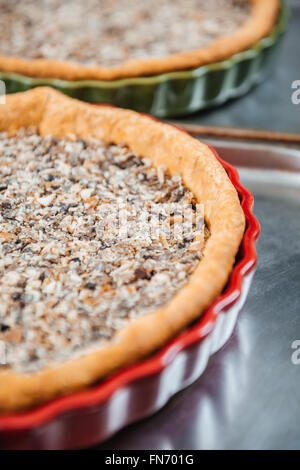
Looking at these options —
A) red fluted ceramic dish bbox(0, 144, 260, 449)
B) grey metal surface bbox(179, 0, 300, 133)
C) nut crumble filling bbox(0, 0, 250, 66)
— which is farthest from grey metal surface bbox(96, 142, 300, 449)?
nut crumble filling bbox(0, 0, 250, 66)

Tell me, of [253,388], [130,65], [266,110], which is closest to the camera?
[253,388]

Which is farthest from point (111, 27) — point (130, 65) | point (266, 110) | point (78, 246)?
point (78, 246)

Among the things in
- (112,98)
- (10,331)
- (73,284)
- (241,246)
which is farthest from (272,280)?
(112,98)

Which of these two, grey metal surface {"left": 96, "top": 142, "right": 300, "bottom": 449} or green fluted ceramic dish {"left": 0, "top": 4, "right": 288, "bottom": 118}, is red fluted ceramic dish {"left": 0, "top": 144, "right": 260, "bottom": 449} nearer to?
grey metal surface {"left": 96, "top": 142, "right": 300, "bottom": 449}

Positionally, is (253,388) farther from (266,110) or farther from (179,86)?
(266,110)

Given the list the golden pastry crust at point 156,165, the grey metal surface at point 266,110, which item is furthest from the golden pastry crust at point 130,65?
the golden pastry crust at point 156,165

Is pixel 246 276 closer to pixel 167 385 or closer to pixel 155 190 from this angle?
pixel 167 385
